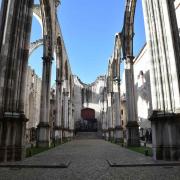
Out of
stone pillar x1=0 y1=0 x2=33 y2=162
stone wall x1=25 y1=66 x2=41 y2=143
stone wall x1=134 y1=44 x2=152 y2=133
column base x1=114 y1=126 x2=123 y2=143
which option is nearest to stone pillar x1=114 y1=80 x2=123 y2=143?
column base x1=114 y1=126 x2=123 y2=143

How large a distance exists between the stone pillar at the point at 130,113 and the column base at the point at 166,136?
768 centimetres

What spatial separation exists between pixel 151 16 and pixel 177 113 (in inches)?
189

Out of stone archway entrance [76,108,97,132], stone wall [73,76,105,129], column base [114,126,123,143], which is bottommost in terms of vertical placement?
column base [114,126,123,143]

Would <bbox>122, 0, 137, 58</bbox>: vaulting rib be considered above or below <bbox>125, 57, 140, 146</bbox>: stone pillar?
above

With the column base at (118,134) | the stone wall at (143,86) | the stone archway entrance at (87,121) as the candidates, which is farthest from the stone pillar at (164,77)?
the stone archway entrance at (87,121)

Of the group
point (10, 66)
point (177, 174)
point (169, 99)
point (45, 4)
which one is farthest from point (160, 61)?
point (45, 4)

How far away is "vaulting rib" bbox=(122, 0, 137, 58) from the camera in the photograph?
18.3 m

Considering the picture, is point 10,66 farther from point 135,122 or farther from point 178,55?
point 135,122

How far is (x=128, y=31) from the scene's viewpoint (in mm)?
19406

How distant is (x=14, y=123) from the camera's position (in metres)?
9.27

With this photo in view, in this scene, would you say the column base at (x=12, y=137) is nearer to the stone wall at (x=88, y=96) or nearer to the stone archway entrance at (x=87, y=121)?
the stone archway entrance at (x=87, y=121)

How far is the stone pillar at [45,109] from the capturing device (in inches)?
677

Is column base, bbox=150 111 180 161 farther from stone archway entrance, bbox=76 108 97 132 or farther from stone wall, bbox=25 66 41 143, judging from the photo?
stone archway entrance, bbox=76 108 97 132

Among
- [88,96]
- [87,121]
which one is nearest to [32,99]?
[87,121]
